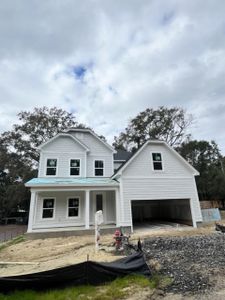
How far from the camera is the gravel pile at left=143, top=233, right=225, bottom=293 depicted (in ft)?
15.4

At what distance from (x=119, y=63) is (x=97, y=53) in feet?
7.08

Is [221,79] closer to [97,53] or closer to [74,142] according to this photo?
[97,53]

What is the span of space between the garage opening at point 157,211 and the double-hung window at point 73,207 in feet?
18.3

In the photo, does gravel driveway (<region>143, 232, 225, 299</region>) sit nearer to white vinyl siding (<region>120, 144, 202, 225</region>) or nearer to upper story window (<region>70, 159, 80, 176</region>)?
white vinyl siding (<region>120, 144, 202, 225</region>)

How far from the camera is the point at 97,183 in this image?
534 inches

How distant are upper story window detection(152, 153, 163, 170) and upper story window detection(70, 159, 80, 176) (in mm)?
5861

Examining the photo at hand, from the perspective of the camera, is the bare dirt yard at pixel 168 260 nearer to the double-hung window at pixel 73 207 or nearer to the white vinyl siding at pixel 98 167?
the double-hung window at pixel 73 207

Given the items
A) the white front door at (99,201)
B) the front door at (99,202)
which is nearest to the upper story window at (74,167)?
the white front door at (99,201)

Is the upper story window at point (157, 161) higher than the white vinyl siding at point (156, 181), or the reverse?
the upper story window at point (157, 161)

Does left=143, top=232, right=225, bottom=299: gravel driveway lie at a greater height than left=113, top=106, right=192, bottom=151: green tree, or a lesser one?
lesser

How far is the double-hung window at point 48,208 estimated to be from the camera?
559 inches

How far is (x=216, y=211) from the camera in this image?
16781mm

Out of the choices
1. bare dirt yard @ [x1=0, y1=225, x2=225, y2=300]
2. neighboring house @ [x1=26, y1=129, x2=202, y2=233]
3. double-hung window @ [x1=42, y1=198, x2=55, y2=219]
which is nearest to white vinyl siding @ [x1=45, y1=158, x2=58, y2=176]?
neighboring house @ [x1=26, y1=129, x2=202, y2=233]

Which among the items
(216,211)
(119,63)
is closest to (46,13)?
(119,63)
